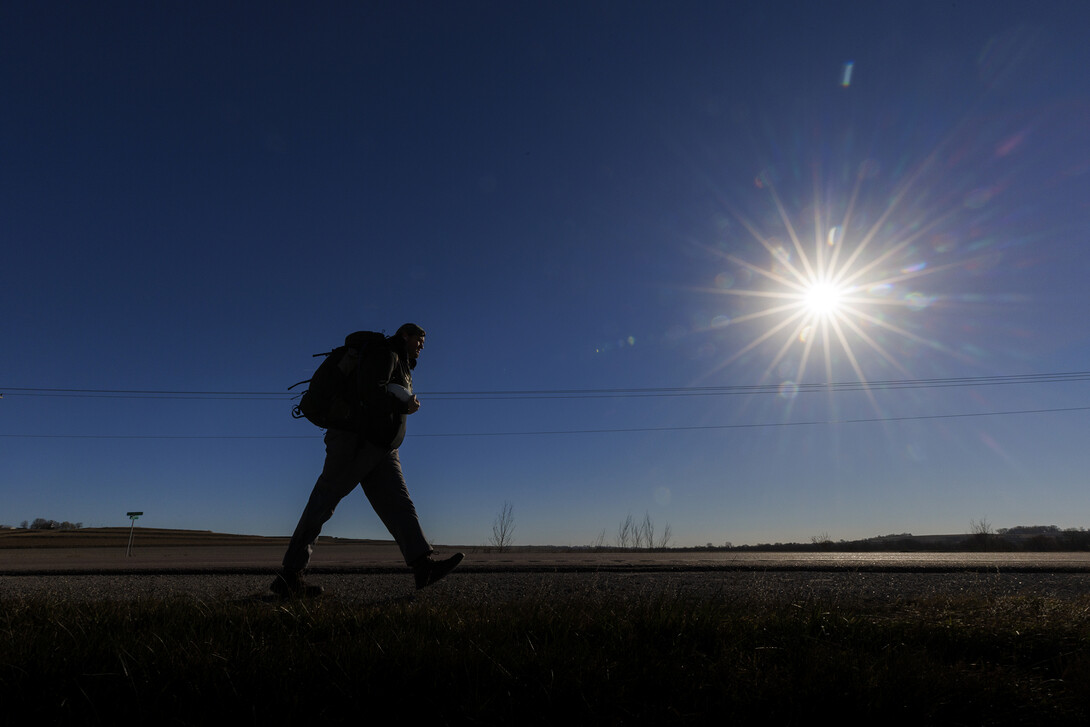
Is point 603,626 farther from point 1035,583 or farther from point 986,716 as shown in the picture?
point 1035,583

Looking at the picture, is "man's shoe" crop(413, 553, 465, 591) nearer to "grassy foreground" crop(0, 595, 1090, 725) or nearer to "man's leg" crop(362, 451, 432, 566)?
"man's leg" crop(362, 451, 432, 566)

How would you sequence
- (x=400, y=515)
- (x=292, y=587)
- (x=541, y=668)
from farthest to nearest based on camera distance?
(x=400, y=515)
(x=292, y=587)
(x=541, y=668)

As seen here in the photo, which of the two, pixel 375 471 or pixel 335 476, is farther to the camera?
pixel 375 471

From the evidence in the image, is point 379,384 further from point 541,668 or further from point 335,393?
point 541,668

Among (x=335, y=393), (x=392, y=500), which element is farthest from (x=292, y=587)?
(x=335, y=393)

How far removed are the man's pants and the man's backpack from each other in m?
0.12

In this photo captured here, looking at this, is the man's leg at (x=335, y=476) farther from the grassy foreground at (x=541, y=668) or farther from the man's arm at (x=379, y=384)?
the grassy foreground at (x=541, y=668)

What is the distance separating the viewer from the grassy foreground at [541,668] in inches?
75.6

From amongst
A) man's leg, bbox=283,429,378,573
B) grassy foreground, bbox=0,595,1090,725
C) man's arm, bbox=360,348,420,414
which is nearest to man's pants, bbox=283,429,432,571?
man's leg, bbox=283,429,378,573

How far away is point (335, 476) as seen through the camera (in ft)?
15.4

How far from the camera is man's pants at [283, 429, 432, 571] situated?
464 centimetres

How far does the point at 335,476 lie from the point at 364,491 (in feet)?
0.96

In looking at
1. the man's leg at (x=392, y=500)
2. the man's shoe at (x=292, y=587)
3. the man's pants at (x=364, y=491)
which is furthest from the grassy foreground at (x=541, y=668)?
the man's leg at (x=392, y=500)

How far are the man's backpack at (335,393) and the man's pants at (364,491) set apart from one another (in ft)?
0.38
